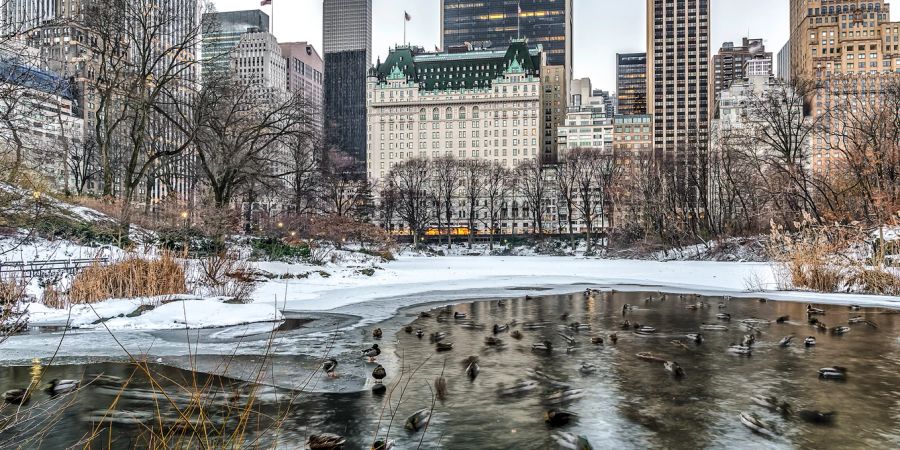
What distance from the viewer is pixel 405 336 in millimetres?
12078

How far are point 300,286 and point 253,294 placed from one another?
377 cm

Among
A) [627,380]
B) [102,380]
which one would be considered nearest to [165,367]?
[102,380]

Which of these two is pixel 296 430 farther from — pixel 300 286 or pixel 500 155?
pixel 500 155

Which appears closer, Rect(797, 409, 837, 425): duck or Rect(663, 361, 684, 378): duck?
Rect(797, 409, 837, 425): duck

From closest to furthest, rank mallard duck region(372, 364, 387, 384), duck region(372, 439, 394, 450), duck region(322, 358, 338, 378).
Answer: duck region(372, 439, 394, 450)
mallard duck region(372, 364, 387, 384)
duck region(322, 358, 338, 378)

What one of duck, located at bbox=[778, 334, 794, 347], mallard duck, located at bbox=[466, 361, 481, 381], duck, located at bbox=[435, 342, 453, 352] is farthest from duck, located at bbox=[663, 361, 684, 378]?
duck, located at bbox=[435, 342, 453, 352]

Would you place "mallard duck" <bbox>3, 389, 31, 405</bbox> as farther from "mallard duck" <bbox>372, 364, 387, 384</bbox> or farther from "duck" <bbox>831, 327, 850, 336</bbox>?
"duck" <bbox>831, 327, 850, 336</bbox>

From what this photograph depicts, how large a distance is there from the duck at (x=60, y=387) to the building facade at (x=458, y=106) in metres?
165

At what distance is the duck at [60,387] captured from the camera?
7446 mm

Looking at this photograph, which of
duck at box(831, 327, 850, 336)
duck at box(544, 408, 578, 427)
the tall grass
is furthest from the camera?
the tall grass

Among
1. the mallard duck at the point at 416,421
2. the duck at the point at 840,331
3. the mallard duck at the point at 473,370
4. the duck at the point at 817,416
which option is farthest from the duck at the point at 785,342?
the mallard duck at the point at 416,421

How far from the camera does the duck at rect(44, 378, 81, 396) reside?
745 cm

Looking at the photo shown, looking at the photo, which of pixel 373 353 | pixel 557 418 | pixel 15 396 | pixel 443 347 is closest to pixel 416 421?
pixel 557 418

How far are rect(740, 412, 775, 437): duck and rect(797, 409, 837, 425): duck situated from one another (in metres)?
0.55
